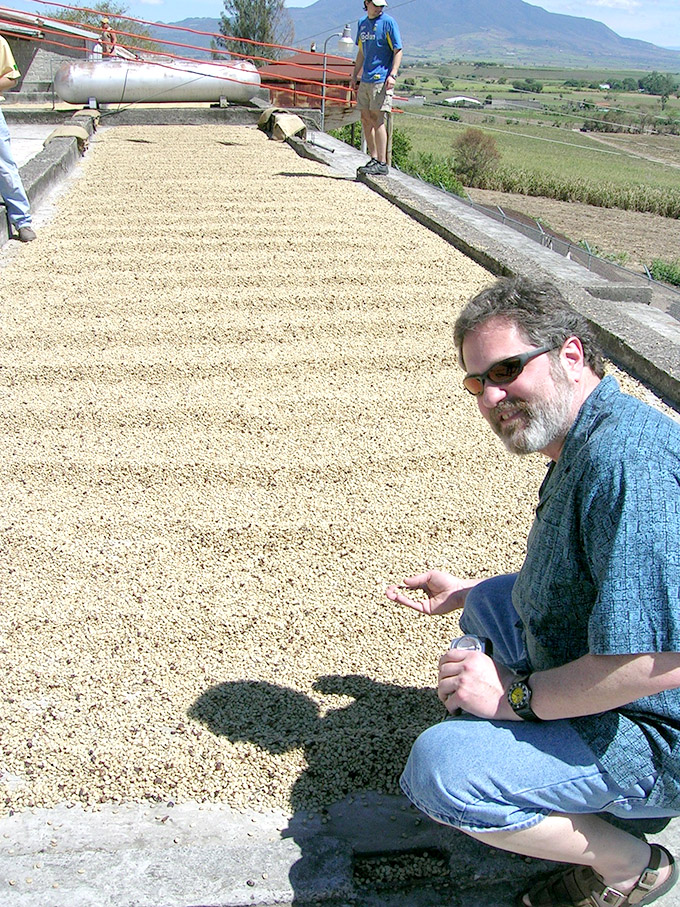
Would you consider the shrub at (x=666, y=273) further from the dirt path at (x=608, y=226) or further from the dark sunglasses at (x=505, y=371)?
the dark sunglasses at (x=505, y=371)

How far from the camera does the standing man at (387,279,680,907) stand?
143 cm

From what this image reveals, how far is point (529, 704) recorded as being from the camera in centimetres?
159

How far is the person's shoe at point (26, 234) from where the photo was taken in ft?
18.8

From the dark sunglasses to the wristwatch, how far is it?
0.57 meters

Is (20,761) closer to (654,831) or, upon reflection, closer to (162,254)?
(654,831)

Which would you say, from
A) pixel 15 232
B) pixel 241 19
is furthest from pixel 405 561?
pixel 241 19

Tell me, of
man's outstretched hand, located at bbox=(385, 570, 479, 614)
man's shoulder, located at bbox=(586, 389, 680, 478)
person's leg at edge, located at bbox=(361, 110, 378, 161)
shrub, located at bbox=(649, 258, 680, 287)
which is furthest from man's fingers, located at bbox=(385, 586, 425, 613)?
shrub, located at bbox=(649, 258, 680, 287)

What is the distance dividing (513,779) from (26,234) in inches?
206

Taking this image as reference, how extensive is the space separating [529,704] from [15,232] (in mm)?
5380

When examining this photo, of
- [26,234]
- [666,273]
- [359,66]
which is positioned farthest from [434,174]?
[26,234]

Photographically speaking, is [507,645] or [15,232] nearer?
[507,645]

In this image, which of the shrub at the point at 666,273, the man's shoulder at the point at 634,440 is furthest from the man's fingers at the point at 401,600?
the shrub at the point at 666,273

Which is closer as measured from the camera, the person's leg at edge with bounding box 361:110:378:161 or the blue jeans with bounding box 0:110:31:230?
the blue jeans with bounding box 0:110:31:230

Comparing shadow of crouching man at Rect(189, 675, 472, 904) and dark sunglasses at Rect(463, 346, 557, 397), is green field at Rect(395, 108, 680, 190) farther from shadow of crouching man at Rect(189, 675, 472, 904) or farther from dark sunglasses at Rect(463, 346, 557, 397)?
dark sunglasses at Rect(463, 346, 557, 397)
